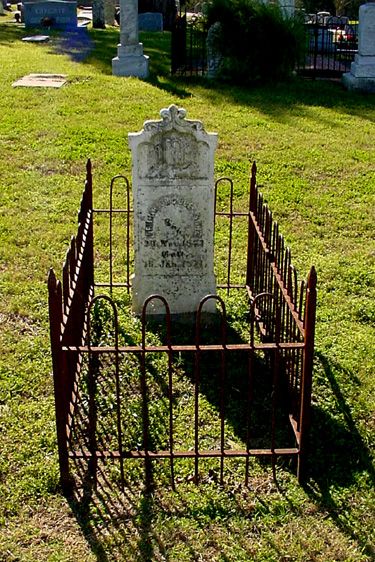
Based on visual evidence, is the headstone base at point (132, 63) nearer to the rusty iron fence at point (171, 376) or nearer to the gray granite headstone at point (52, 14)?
the rusty iron fence at point (171, 376)

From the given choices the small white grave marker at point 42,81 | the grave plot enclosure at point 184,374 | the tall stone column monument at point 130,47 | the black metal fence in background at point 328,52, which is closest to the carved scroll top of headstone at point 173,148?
the grave plot enclosure at point 184,374

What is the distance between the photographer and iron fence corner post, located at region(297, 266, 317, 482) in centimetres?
413

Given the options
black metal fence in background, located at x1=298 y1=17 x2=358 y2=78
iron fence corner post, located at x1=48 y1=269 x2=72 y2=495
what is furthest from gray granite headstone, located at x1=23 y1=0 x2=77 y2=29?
iron fence corner post, located at x1=48 y1=269 x2=72 y2=495

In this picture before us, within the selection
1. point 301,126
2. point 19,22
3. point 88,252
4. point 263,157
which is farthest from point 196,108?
point 19,22

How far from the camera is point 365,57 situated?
14.5 m

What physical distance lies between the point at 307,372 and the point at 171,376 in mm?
A: 711

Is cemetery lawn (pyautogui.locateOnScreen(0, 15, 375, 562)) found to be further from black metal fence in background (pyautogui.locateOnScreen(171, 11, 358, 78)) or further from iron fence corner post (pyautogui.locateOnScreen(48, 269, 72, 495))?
black metal fence in background (pyautogui.locateOnScreen(171, 11, 358, 78))

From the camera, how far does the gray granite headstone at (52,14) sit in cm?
2303

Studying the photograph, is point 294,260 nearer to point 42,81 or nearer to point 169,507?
point 169,507

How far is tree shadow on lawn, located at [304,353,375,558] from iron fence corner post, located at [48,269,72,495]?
49.5 inches

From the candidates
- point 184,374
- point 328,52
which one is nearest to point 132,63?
point 328,52

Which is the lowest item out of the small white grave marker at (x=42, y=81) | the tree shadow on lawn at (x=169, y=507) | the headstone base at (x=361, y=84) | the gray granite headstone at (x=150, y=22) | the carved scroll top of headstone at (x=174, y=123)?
the tree shadow on lawn at (x=169, y=507)

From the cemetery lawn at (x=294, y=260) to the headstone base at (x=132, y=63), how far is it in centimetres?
30

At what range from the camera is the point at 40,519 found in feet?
13.7
